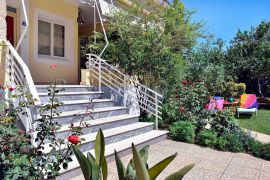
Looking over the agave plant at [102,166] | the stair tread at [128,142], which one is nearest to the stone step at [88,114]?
the stair tread at [128,142]

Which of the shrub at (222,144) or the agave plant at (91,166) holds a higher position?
the agave plant at (91,166)

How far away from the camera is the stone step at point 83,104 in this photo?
1008 centimetres

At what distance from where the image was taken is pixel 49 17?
529 inches

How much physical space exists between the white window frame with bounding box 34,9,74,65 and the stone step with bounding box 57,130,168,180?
532cm

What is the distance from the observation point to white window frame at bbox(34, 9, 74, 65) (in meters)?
12.7

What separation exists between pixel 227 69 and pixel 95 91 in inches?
801

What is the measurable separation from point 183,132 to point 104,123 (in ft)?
10.1

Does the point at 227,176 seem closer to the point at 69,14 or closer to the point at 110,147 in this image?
the point at 110,147

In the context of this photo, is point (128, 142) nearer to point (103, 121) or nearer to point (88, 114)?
point (103, 121)

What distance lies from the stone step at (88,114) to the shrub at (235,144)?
393 centimetres

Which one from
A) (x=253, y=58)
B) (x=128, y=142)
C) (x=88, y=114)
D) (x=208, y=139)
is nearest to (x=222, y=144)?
(x=208, y=139)

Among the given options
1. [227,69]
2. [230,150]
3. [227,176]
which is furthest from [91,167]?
[227,69]

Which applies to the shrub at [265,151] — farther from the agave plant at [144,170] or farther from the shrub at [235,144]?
the agave plant at [144,170]

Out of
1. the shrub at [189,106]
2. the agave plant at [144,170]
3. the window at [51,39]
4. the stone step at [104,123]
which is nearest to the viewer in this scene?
the agave plant at [144,170]
